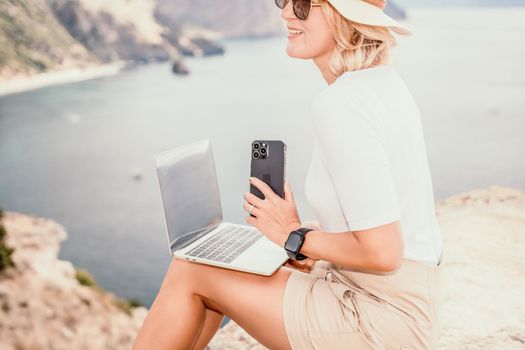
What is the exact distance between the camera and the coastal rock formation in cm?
340

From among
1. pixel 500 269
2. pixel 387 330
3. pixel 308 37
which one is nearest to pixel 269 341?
pixel 387 330

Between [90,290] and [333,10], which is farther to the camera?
[90,290]

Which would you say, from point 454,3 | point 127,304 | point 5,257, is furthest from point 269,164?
point 454,3

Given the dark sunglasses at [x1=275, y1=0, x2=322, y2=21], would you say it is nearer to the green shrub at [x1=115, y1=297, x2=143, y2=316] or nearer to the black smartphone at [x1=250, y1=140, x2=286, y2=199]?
the black smartphone at [x1=250, y1=140, x2=286, y2=199]

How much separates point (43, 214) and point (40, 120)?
9.22 feet

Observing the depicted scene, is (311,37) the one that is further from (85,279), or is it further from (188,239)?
(85,279)

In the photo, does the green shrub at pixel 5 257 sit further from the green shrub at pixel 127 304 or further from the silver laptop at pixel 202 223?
the silver laptop at pixel 202 223

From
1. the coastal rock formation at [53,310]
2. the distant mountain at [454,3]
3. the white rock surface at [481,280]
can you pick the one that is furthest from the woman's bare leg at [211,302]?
the distant mountain at [454,3]

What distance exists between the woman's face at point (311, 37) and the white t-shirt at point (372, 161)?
119mm

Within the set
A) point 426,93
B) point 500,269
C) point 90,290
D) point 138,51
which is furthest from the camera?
point 138,51

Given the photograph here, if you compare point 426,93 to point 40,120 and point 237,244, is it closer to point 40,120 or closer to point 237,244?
point 40,120

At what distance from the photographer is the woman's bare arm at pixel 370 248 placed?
3.02ft

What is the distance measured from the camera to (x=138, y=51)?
41.8 ft

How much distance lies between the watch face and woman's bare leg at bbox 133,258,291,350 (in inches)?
4.6
